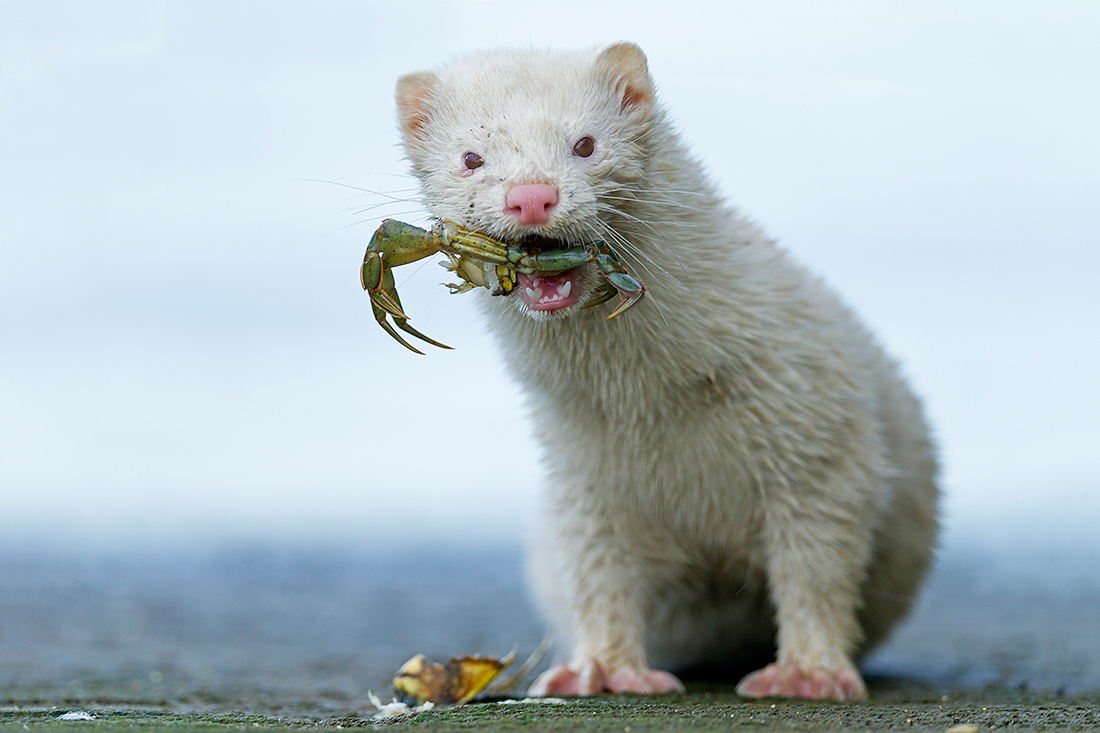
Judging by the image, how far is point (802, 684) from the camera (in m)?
4.60

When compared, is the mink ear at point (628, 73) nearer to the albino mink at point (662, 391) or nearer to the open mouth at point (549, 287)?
the albino mink at point (662, 391)

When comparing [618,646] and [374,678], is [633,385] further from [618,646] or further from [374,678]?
[374,678]

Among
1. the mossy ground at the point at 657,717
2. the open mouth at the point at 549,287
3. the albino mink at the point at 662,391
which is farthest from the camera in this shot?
the albino mink at the point at 662,391

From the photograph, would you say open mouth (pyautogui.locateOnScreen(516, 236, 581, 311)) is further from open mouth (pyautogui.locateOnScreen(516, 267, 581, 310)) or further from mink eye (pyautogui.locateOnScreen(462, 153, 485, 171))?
mink eye (pyautogui.locateOnScreen(462, 153, 485, 171))

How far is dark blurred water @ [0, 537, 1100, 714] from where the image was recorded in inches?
213

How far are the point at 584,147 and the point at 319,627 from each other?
4999mm

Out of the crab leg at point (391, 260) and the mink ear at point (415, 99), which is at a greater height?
the mink ear at point (415, 99)

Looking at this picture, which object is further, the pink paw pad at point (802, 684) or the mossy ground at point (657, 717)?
the pink paw pad at point (802, 684)

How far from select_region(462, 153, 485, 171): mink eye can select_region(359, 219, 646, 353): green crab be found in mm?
217

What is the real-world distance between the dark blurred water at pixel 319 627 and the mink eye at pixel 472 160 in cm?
211

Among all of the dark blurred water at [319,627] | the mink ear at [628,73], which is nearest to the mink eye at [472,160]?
the mink ear at [628,73]

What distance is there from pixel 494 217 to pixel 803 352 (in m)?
1.59

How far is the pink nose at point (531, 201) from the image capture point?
3.76 metres

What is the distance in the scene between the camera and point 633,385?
15.1 feet
